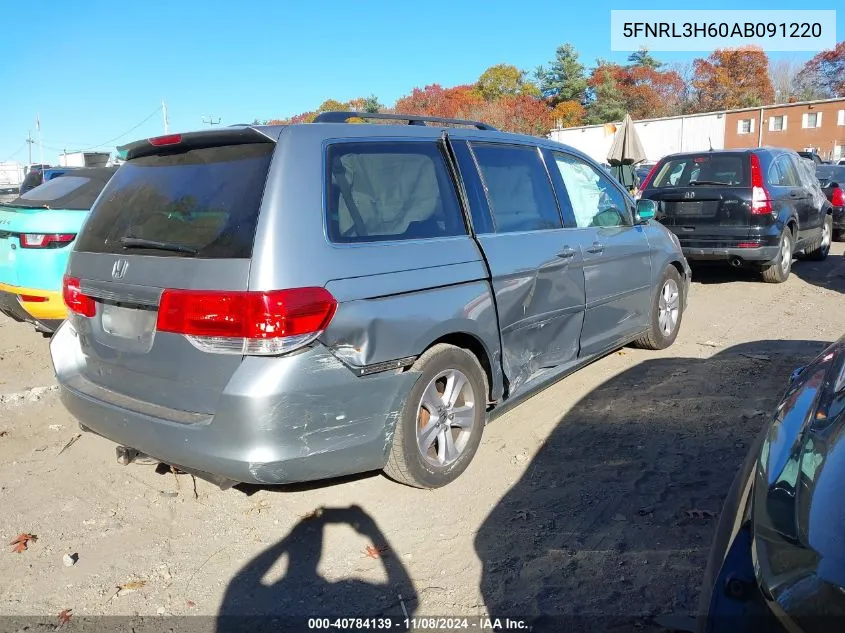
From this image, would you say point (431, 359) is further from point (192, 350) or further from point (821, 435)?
point (821, 435)

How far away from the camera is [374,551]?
298cm

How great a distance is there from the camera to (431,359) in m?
3.19

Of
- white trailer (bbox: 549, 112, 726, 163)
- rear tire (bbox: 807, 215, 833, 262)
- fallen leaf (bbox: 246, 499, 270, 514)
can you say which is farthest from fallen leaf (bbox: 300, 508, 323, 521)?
white trailer (bbox: 549, 112, 726, 163)

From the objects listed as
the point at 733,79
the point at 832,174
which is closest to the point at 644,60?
the point at 733,79

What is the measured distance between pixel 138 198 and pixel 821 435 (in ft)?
9.79

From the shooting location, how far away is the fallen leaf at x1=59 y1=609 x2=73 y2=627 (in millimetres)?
2597

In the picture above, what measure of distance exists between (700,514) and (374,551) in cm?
153

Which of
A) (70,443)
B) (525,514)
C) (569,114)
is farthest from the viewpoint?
(569,114)

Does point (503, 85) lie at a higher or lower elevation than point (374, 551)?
higher

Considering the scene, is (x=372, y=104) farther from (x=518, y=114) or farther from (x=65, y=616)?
(x=65, y=616)

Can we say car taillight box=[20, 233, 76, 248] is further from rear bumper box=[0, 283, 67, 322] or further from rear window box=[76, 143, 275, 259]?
rear window box=[76, 143, 275, 259]

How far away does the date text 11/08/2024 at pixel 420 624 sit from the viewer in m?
2.48

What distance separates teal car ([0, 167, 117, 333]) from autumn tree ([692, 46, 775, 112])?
7374cm

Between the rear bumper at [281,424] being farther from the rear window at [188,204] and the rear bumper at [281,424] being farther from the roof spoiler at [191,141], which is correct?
the roof spoiler at [191,141]
